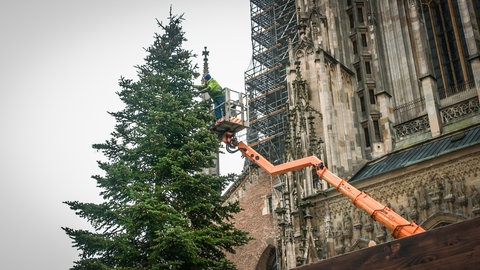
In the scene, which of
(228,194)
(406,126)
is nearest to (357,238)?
(406,126)

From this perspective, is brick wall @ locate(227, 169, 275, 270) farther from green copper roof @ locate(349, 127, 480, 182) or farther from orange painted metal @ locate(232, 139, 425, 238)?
orange painted metal @ locate(232, 139, 425, 238)

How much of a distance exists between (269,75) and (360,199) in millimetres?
20135

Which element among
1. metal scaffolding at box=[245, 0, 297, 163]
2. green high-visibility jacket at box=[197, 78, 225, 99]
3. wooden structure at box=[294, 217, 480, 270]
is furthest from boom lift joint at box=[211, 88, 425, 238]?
metal scaffolding at box=[245, 0, 297, 163]

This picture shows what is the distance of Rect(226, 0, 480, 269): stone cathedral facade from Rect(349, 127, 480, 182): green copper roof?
0.06 metres

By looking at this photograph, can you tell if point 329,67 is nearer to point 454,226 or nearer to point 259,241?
point 259,241

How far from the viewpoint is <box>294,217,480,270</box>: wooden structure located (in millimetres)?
2420

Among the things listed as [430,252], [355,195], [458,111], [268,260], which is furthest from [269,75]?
[430,252]

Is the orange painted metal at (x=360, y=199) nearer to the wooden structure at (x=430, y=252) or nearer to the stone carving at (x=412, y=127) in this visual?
the stone carving at (x=412, y=127)

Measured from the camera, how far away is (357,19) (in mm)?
21125

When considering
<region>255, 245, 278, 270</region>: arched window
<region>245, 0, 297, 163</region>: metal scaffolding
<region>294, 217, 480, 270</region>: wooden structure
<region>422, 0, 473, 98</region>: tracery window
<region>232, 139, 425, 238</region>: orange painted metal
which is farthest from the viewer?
<region>245, 0, 297, 163</region>: metal scaffolding

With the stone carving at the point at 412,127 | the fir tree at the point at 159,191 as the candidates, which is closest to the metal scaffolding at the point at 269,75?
the stone carving at the point at 412,127

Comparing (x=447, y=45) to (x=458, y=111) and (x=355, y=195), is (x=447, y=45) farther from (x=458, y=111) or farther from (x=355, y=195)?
(x=355, y=195)

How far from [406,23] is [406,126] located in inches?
178

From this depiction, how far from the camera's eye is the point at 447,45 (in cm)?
1956
